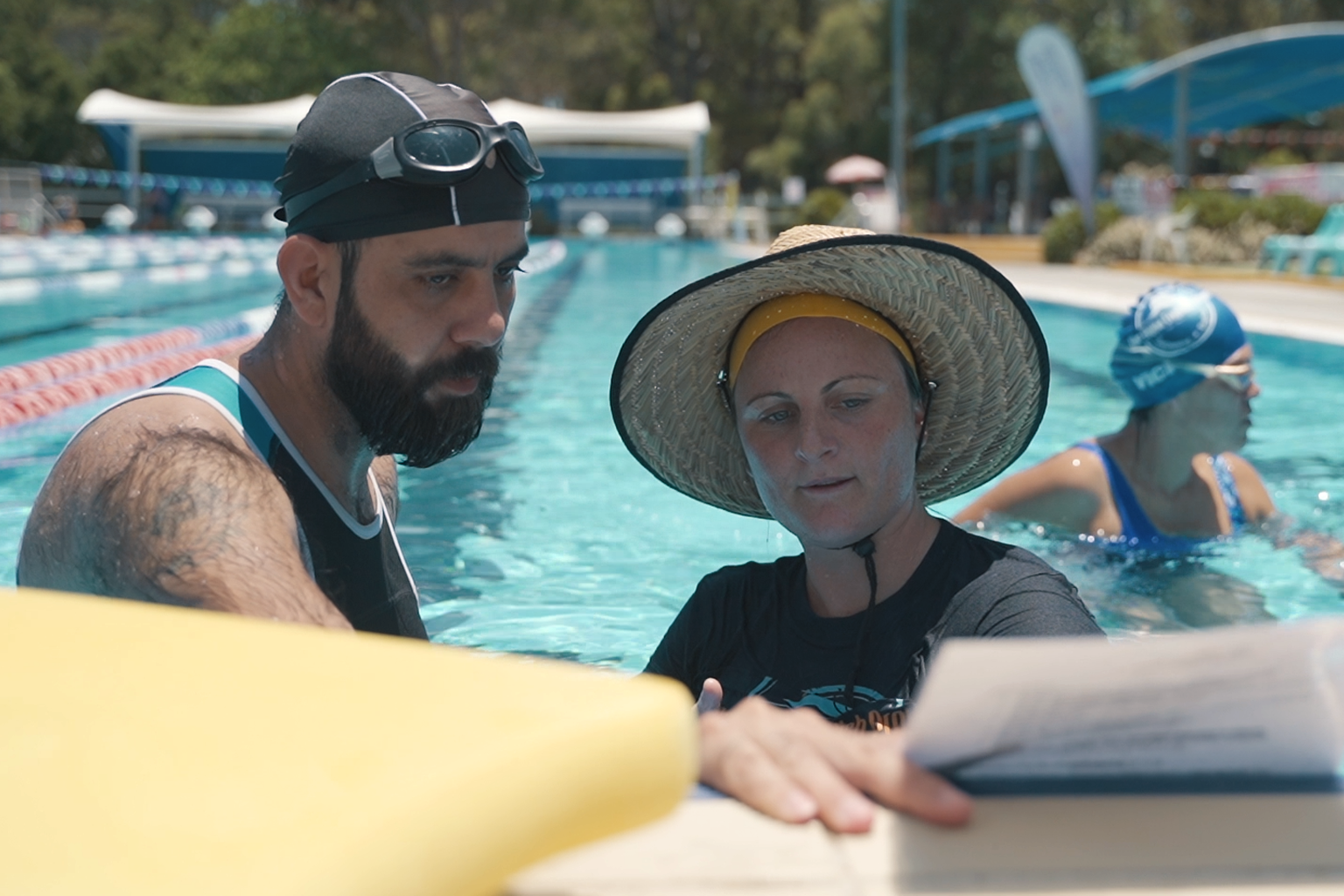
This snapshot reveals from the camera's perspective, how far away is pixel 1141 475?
4.46m

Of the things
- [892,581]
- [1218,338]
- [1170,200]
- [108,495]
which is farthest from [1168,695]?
[1170,200]

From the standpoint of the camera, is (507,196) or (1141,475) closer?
(507,196)

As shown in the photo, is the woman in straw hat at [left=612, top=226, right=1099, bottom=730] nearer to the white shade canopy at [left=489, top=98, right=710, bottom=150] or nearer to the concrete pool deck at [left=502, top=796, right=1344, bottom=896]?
the concrete pool deck at [left=502, top=796, right=1344, bottom=896]

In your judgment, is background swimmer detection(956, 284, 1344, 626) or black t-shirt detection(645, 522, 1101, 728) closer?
black t-shirt detection(645, 522, 1101, 728)

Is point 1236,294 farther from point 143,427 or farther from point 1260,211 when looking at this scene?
point 143,427

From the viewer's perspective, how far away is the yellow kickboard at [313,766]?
822 mm

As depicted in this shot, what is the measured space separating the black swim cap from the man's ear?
23 millimetres

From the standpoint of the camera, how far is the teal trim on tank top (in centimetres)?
211

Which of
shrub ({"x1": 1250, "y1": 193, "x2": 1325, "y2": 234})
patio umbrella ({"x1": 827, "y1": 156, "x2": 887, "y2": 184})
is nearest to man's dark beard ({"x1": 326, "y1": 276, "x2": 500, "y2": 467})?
shrub ({"x1": 1250, "y1": 193, "x2": 1325, "y2": 234})

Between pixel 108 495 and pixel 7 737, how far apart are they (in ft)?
3.43

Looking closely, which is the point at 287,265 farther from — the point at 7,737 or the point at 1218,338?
the point at 1218,338

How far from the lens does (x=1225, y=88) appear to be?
26125 mm

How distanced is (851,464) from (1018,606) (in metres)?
0.33

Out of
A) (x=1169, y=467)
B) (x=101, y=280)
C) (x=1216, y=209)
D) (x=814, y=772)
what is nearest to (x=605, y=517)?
(x=1169, y=467)
